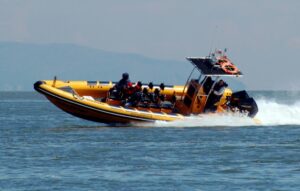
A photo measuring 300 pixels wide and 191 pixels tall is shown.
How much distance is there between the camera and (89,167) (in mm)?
28094

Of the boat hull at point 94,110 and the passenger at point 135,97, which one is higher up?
the passenger at point 135,97

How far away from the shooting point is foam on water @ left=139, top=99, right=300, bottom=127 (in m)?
42.4

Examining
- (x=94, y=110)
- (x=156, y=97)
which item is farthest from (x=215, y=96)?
(x=94, y=110)

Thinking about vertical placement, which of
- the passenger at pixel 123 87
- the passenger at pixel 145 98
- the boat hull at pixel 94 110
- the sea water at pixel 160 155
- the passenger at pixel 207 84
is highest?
the passenger at pixel 207 84

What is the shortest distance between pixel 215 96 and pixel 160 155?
11118 mm

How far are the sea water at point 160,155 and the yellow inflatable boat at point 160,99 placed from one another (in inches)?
20.1

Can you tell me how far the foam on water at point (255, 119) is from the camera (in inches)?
1668

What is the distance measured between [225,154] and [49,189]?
29.7ft

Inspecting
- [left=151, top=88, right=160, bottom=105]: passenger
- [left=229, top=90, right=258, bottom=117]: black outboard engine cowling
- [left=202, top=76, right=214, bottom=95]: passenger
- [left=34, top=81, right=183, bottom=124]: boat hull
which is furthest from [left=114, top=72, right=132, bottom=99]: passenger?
[left=229, top=90, right=258, bottom=117]: black outboard engine cowling

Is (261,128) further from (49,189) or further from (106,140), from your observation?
(49,189)

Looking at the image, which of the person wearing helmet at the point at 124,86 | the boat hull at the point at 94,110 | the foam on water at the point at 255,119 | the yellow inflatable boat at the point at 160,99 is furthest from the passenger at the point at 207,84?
the person wearing helmet at the point at 124,86

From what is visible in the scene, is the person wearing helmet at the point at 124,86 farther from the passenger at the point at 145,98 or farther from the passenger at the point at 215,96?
the passenger at the point at 215,96

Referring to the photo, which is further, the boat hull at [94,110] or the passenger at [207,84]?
the passenger at [207,84]

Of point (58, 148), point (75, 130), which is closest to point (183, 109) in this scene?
point (75, 130)
